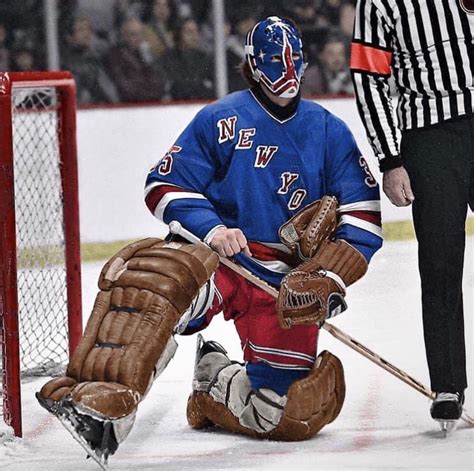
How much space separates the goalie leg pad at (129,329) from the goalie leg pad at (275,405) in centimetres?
31

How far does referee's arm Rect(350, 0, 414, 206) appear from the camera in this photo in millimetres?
2709

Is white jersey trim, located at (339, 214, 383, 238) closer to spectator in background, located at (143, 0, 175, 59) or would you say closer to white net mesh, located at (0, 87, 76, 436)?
white net mesh, located at (0, 87, 76, 436)

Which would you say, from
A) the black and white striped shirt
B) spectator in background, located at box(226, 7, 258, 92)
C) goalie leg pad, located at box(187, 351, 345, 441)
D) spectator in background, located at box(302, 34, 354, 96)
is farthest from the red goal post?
spectator in background, located at box(302, 34, 354, 96)

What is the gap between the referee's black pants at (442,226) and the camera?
8.80ft

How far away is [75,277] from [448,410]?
117cm

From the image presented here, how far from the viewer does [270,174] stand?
2768 millimetres

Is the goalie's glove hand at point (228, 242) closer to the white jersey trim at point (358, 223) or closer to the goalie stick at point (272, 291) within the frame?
the goalie stick at point (272, 291)

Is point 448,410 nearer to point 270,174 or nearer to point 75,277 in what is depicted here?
point 270,174

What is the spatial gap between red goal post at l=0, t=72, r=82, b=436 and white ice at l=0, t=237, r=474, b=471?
0.17m

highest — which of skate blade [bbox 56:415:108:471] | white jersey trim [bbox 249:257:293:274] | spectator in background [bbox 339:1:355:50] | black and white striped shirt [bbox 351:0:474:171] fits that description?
black and white striped shirt [bbox 351:0:474:171]

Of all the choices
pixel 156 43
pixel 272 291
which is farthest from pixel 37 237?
pixel 272 291

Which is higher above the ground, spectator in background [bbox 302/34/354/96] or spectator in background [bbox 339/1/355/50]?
spectator in background [bbox 339/1/355/50]

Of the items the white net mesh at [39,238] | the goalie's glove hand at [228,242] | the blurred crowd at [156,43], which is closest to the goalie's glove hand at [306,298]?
the goalie's glove hand at [228,242]

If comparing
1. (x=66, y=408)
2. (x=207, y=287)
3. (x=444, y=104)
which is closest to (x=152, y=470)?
(x=66, y=408)
